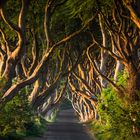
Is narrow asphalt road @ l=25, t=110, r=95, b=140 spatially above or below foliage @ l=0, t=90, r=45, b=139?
below

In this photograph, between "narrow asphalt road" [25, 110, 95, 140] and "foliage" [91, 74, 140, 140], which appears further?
"narrow asphalt road" [25, 110, 95, 140]

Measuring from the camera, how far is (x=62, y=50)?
45.9 metres

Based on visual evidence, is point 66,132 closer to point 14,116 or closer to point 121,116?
point 14,116

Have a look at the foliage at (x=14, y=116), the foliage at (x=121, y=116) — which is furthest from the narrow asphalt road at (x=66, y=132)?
the foliage at (x=121, y=116)

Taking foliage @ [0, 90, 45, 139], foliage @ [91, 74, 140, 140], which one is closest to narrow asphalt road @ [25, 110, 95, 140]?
foliage @ [0, 90, 45, 139]

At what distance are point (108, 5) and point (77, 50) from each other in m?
17.1

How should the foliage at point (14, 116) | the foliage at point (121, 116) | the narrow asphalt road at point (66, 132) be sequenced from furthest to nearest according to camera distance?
the narrow asphalt road at point (66, 132) → the foliage at point (14, 116) → the foliage at point (121, 116)

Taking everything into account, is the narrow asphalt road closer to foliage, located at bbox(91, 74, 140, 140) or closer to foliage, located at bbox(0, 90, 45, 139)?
foliage, located at bbox(0, 90, 45, 139)

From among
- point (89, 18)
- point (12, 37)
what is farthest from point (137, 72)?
point (12, 37)

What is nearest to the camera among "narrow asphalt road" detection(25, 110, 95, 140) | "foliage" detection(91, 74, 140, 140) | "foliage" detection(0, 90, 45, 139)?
"foliage" detection(91, 74, 140, 140)

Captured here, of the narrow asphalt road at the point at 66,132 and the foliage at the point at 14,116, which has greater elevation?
the foliage at the point at 14,116

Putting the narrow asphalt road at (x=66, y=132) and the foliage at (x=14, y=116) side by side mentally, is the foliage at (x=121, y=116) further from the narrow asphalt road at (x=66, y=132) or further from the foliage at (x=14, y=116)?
the narrow asphalt road at (x=66, y=132)

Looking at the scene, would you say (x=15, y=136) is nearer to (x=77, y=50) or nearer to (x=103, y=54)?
(x=103, y=54)

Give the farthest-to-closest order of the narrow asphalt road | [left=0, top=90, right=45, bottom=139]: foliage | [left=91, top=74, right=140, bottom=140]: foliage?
the narrow asphalt road < [left=0, top=90, right=45, bottom=139]: foliage < [left=91, top=74, right=140, bottom=140]: foliage
